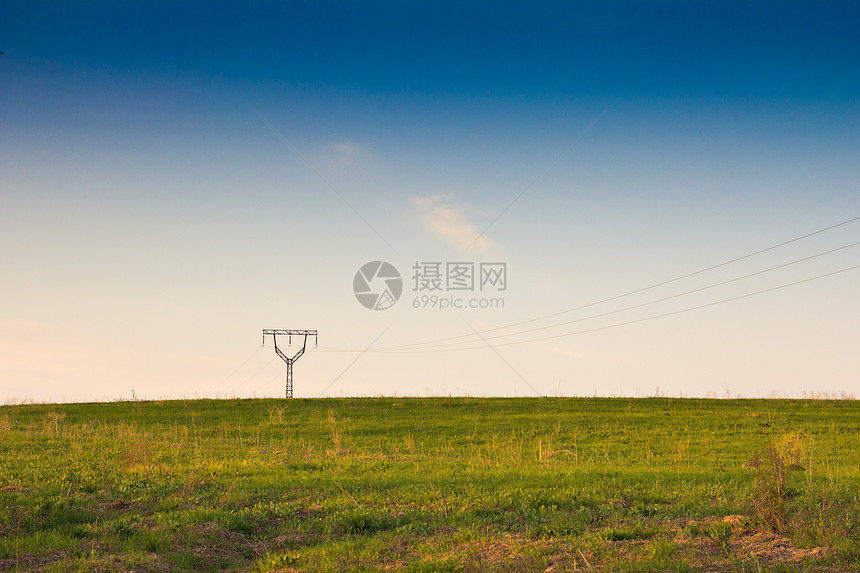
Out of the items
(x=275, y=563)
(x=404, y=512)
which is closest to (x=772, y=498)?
(x=404, y=512)

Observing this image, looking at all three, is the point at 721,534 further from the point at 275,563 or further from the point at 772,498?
the point at 275,563

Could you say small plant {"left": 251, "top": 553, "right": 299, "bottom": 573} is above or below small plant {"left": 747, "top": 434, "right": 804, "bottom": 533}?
below

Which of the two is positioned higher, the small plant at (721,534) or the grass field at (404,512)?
the small plant at (721,534)

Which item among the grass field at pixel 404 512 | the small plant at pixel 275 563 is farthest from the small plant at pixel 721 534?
the small plant at pixel 275 563

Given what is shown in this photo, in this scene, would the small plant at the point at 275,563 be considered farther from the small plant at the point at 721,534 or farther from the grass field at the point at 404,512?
the small plant at the point at 721,534

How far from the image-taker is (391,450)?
24.0 metres

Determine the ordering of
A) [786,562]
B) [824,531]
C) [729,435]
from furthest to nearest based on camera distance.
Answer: [729,435]
[824,531]
[786,562]

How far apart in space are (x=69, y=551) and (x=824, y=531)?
10786 millimetres

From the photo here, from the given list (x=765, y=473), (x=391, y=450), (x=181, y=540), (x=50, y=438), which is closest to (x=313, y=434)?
(x=391, y=450)

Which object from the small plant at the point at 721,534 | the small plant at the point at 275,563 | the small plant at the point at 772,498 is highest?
the small plant at the point at 772,498

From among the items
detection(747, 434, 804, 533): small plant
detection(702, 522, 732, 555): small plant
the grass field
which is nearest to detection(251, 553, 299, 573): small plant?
the grass field

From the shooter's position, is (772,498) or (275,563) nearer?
(275,563)

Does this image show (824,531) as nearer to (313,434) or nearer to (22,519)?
(22,519)

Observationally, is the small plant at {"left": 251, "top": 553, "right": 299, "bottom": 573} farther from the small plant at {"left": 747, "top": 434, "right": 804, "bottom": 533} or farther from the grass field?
the small plant at {"left": 747, "top": 434, "right": 804, "bottom": 533}
